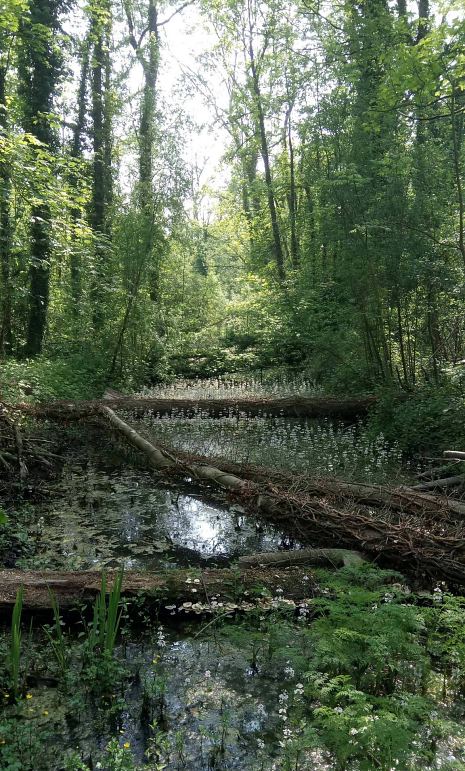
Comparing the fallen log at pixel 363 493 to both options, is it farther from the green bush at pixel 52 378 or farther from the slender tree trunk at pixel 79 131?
the slender tree trunk at pixel 79 131

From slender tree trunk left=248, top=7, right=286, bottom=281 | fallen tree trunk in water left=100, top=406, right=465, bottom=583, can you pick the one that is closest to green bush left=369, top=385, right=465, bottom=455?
fallen tree trunk in water left=100, top=406, right=465, bottom=583

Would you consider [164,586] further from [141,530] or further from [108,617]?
[141,530]

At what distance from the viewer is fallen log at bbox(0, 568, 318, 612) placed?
4.22m

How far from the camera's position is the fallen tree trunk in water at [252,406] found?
42.2ft

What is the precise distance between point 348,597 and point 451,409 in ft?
20.0

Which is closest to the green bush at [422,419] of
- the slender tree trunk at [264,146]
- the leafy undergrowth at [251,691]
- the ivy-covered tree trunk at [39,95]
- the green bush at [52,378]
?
the leafy undergrowth at [251,691]

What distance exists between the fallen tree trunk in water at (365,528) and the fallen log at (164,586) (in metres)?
0.80

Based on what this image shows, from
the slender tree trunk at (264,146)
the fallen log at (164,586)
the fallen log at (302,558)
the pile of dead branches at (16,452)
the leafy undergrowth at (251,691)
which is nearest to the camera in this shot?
the leafy undergrowth at (251,691)

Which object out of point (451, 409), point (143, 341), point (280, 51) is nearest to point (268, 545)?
point (451, 409)

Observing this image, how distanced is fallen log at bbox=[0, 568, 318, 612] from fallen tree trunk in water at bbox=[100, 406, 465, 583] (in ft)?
2.63

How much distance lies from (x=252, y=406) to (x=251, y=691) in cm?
1034

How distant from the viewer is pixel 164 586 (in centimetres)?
436

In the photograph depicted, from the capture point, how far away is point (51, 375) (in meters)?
14.8

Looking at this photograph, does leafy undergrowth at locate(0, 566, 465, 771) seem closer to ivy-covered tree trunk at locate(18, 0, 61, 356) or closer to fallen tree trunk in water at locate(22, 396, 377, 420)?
fallen tree trunk in water at locate(22, 396, 377, 420)
